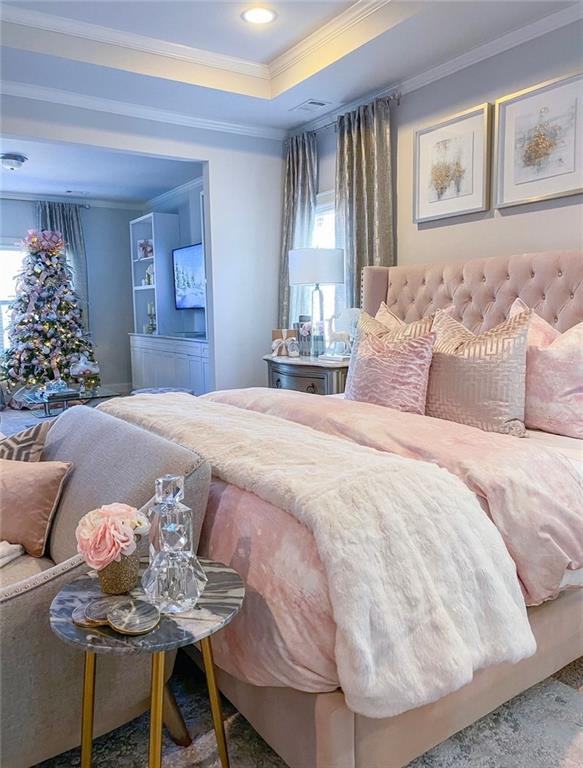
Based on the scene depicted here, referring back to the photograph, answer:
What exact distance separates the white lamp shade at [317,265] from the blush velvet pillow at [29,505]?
2586 mm

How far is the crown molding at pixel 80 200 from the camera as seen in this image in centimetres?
718

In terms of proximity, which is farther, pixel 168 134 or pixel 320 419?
pixel 168 134

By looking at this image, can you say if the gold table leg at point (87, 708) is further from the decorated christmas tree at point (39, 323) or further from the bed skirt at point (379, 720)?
the decorated christmas tree at point (39, 323)

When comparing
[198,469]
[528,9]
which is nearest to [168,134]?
[528,9]

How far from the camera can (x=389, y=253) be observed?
390 cm

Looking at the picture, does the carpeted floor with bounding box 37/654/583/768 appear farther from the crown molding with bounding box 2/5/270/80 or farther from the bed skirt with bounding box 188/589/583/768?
the crown molding with bounding box 2/5/270/80

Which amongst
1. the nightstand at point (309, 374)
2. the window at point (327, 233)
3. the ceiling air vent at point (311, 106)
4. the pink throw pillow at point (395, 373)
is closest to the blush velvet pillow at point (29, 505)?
the pink throw pillow at point (395, 373)

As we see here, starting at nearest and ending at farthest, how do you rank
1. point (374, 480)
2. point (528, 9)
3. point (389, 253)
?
1. point (374, 480)
2. point (528, 9)
3. point (389, 253)

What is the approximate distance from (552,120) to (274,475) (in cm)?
245

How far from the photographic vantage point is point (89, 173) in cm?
623

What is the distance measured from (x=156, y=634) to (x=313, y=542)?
38cm

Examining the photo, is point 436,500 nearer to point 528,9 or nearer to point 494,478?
point 494,478

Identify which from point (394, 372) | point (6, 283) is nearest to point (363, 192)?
point (394, 372)

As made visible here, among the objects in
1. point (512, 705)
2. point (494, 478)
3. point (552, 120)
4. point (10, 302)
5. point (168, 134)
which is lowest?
point (512, 705)
